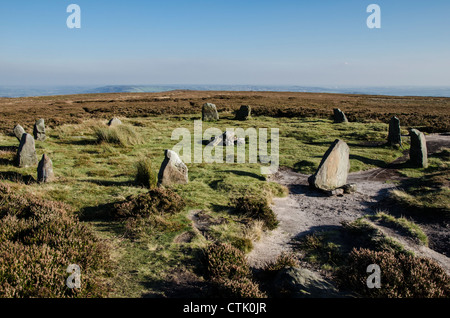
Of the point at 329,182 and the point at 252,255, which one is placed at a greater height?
the point at 329,182

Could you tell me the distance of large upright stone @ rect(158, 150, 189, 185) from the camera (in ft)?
35.7

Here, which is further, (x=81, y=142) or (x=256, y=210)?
(x=81, y=142)

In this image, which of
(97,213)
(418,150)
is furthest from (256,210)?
(418,150)

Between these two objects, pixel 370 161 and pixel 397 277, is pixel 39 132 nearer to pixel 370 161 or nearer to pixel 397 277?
pixel 370 161

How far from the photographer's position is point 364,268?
5590mm

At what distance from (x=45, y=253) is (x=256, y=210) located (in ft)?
18.2

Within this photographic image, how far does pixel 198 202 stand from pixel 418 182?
9.63m

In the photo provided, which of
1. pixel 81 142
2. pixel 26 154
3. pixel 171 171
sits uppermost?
pixel 81 142

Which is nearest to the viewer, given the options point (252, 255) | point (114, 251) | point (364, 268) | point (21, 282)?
point (21, 282)

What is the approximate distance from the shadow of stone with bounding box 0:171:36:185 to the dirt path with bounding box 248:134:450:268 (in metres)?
9.40

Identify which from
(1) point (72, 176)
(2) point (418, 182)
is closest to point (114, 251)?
(1) point (72, 176)

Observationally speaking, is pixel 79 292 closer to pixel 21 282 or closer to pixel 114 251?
pixel 21 282

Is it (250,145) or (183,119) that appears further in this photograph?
(183,119)

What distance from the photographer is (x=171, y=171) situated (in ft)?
36.0
